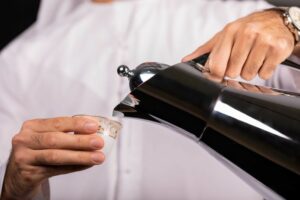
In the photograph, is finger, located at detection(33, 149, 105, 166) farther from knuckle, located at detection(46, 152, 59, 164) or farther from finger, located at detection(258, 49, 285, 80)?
finger, located at detection(258, 49, 285, 80)

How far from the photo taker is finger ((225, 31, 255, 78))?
0.46 metres

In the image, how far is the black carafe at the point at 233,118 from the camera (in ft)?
1.03

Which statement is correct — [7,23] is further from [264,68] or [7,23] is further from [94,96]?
[264,68]

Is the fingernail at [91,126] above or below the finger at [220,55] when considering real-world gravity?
below

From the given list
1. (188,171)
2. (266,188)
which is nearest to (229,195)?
(188,171)

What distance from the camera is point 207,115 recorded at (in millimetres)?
326

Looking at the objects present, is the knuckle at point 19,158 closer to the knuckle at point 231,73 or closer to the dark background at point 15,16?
the knuckle at point 231,73

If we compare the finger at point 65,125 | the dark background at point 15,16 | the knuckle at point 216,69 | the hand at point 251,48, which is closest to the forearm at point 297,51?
the hand at point 251,48

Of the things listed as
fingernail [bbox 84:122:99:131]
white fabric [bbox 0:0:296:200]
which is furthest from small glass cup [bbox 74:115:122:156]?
white fabric [bbox 0:0:296:200]

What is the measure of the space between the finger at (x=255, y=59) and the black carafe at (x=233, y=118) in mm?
131

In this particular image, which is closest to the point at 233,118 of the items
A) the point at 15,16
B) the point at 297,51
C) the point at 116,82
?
the point at 297,51

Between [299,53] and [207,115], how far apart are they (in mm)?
259

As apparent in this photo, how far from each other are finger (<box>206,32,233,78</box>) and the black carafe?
0.03 metres

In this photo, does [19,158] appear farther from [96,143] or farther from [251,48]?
[251,48]
